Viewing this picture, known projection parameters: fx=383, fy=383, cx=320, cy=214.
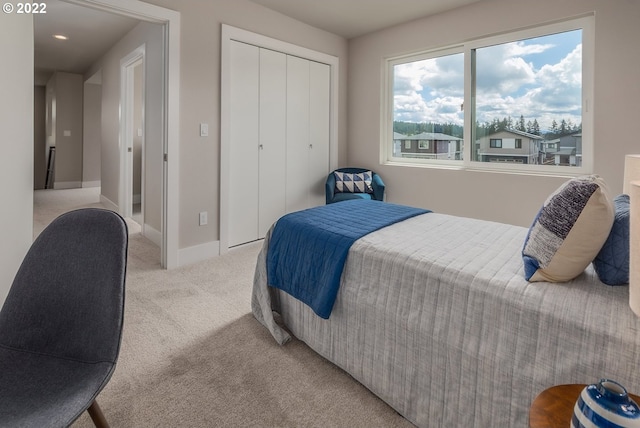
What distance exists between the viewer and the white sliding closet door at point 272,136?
4.00 meters

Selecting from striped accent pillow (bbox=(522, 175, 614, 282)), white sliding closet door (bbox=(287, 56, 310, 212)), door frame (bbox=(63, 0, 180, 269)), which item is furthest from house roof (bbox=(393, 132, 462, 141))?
striped accent pillow (bbox=(522, 175, 614, 282))

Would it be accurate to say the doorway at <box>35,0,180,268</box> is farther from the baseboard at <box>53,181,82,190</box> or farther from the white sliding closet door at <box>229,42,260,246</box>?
the baseboard at <box>53,181,82,190</box>

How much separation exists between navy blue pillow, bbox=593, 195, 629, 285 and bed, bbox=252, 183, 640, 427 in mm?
38

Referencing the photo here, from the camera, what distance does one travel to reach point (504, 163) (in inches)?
146

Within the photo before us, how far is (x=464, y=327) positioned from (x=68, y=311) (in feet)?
4.26

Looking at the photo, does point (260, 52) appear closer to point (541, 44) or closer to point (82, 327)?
point (541, 44)

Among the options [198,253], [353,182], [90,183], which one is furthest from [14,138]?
[90,183]

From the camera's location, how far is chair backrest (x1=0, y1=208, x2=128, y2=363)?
1131 mm

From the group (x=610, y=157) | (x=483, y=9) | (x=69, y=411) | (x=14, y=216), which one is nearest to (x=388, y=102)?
(x=483, y=9)

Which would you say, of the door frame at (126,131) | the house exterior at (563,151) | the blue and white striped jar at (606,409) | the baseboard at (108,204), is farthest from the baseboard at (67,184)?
the blue and white striped jar at (606,409)

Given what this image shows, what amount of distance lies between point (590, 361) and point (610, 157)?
264 cm

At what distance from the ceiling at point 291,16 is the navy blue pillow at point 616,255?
3.15 metres

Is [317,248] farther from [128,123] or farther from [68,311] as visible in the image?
[128,123]

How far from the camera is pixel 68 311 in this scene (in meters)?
1.18
